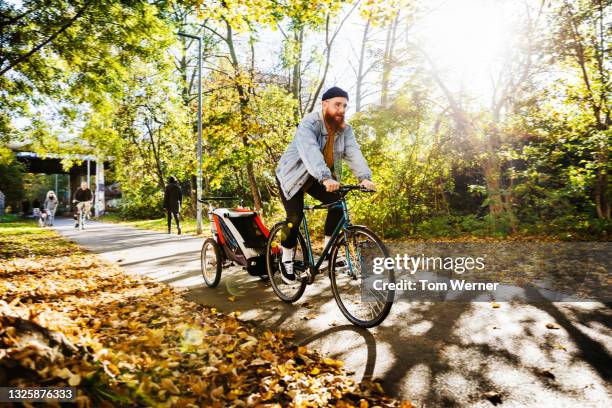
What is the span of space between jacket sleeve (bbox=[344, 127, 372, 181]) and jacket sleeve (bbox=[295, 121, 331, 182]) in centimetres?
42

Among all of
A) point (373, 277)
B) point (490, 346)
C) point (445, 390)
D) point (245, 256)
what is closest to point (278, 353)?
point (373, 277)

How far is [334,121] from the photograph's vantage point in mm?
4055

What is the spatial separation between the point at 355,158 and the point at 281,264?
4.71ft

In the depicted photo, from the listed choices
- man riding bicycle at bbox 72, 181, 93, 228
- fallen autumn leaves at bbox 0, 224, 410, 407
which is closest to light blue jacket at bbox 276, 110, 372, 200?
fallen autumn leaves at bbox 0, 224, 410, 407

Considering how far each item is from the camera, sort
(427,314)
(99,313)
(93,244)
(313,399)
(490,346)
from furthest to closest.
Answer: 1. (93,244)
2. (99,313)
3. (427,314)
4. (490,346)
5. (313,399)

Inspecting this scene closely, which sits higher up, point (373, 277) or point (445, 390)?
point (373, 277)

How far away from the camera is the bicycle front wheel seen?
3.54 meters

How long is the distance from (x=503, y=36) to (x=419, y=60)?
187cm

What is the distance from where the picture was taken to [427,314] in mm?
4062

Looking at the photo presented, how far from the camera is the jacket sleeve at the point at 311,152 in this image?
12.1ft

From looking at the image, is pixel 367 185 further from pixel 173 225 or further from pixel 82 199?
pixel 173 225

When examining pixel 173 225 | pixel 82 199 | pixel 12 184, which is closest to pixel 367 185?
pixel 82 199

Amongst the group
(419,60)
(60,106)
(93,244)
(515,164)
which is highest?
(419,60)

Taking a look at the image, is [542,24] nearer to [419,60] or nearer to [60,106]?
[419,60]
